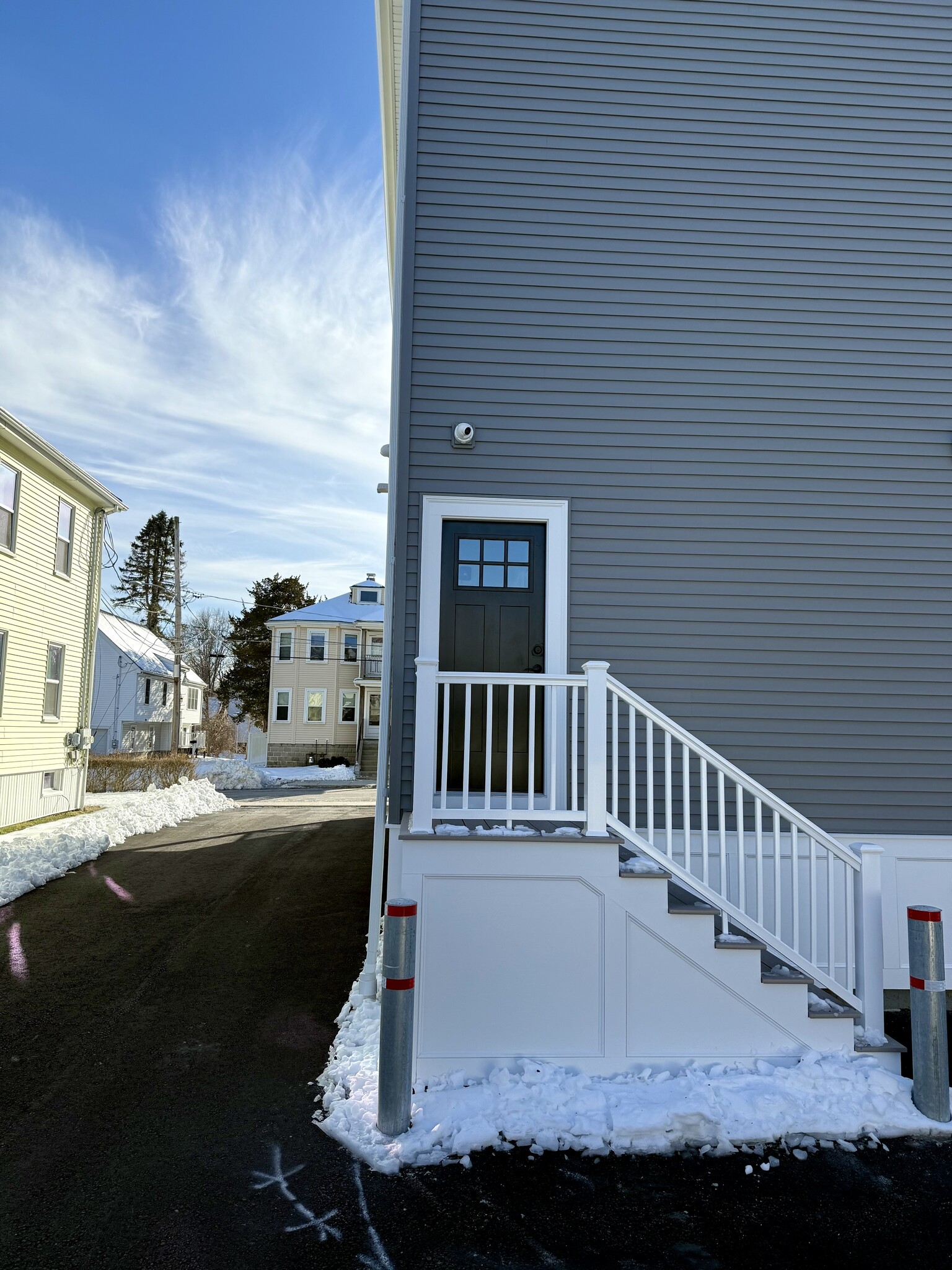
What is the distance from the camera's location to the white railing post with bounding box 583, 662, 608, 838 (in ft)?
12.2

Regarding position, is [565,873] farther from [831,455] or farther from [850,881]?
[831,455]

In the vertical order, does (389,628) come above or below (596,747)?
above

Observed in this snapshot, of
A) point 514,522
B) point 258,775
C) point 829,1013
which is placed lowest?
point 258,775

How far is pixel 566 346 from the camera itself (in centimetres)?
527

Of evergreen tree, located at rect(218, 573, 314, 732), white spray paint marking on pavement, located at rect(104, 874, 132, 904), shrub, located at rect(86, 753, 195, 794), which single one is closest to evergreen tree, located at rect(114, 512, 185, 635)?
evergreen tree, located at rect(218, 573, 314, 732)

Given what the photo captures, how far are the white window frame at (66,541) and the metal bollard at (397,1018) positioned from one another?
12820 mm

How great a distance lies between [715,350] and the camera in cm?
535

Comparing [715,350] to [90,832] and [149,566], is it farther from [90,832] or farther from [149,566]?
[149,566]

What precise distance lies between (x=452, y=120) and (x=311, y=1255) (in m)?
6.43

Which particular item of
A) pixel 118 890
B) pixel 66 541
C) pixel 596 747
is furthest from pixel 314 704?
pixel 596 747

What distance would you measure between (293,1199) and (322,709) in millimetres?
27239

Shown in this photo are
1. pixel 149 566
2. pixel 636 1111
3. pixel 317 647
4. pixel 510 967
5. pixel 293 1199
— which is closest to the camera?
pixel 293 1199

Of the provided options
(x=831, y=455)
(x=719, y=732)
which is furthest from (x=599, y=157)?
(x=719, y=732)

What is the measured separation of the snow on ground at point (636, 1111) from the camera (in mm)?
2990
